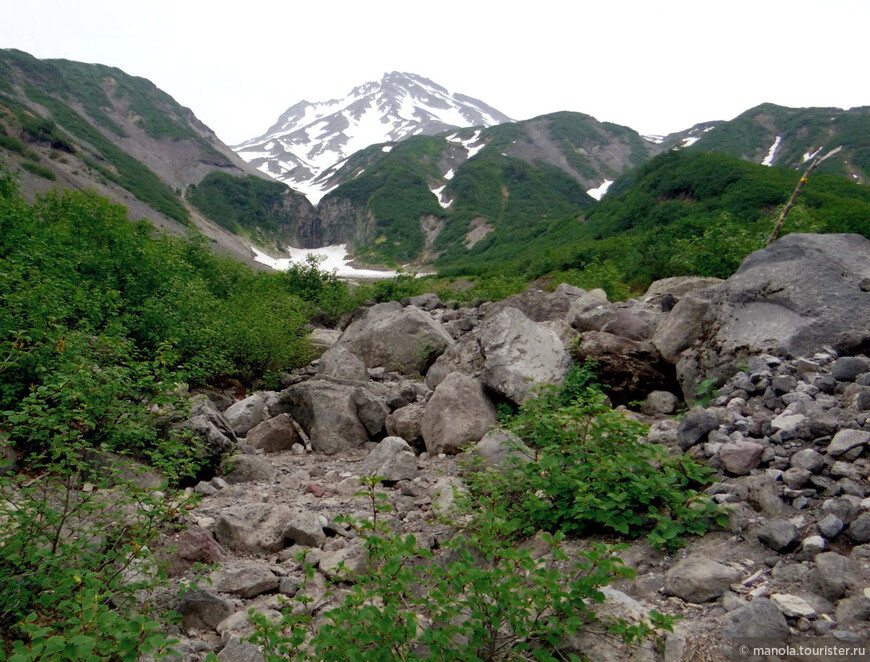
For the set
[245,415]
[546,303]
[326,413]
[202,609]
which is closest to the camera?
[202,609]

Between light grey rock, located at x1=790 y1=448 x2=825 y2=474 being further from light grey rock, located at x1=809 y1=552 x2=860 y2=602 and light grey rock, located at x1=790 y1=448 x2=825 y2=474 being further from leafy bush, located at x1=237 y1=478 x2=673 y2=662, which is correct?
leafy bush, located at x1=237 y1=478 x2=673 y2=662

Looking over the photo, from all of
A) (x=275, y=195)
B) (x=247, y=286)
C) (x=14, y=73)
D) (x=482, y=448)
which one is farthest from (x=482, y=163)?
(x=482, y=448)

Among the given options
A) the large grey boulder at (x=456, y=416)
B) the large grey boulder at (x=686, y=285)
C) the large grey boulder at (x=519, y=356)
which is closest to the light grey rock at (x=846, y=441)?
the large grey boulder at (x=519, y=356)

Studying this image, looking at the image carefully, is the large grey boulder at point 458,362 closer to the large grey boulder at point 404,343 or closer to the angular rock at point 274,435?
the large grey boulder at point 404,343

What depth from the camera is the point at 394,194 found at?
485 feet

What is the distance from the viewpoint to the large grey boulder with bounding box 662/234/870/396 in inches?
257

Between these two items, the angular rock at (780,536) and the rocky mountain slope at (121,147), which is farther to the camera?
the rocky mountain slope at (121,147)

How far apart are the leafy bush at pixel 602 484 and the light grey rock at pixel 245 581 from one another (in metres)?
2.28

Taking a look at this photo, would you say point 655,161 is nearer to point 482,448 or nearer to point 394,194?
point 482,448

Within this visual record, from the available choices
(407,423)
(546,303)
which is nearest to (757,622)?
(407,423)

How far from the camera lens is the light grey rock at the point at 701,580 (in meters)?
3.64

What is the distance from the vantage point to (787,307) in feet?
23.3

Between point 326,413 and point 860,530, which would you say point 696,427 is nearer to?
point 860,530

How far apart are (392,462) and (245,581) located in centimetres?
310
